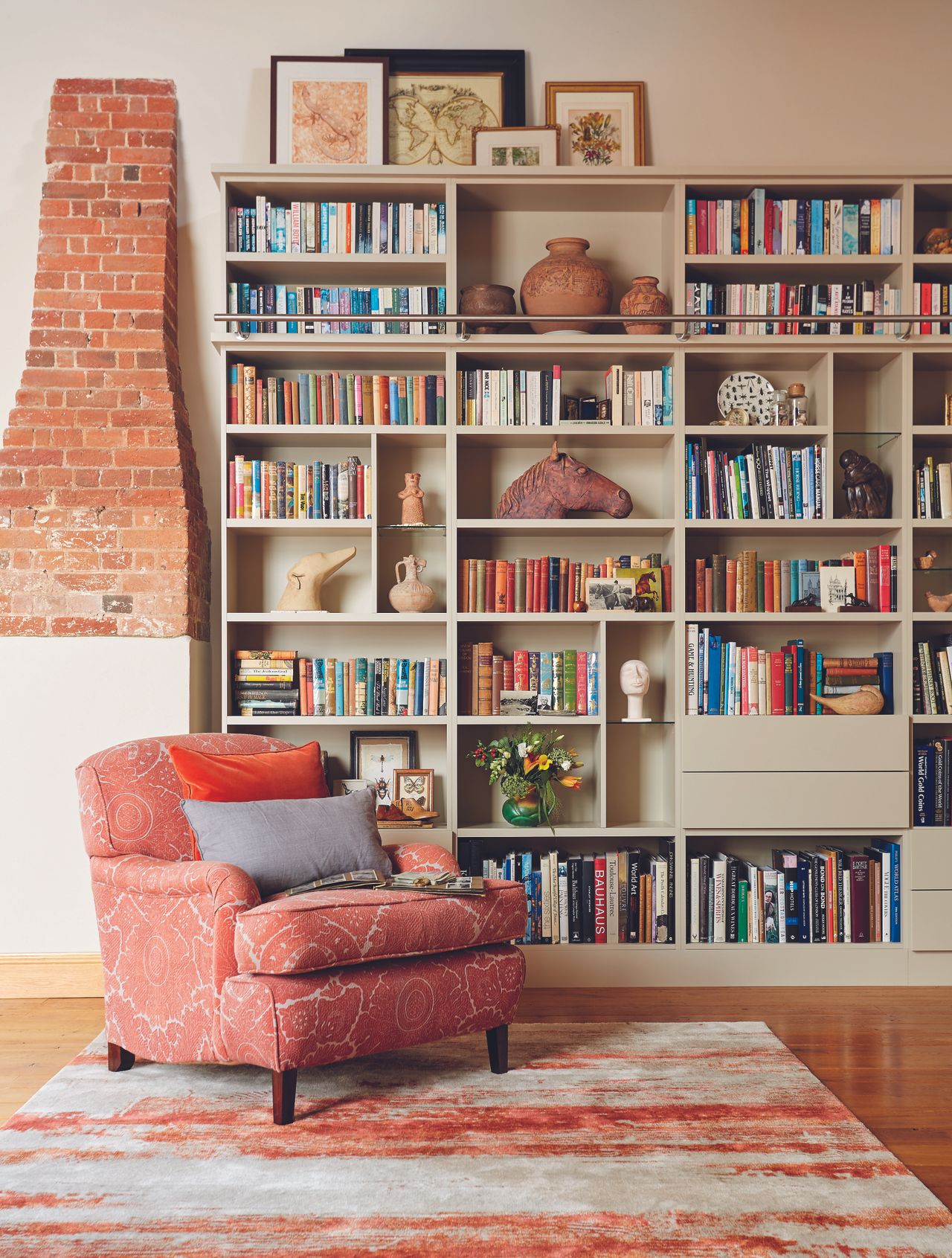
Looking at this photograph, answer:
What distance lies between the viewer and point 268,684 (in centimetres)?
365

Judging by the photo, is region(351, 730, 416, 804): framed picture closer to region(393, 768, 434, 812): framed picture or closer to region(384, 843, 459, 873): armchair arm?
region(393, 768, 434, 812): framed picture

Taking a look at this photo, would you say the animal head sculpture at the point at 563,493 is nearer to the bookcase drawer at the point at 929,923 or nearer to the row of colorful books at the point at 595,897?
the row of colorful books at the point at 595,897

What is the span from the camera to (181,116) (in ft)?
12.8

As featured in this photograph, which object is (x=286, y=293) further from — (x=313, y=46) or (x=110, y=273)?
(x=313, y=46)

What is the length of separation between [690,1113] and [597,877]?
4.06 ft

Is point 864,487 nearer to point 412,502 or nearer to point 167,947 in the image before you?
point 412,502

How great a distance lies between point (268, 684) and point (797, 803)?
1911mm

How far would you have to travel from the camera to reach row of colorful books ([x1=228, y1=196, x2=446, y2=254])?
3.67m

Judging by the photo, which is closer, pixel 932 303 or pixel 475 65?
pixel 932 303

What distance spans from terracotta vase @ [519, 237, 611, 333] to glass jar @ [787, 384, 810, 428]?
736 millimetres

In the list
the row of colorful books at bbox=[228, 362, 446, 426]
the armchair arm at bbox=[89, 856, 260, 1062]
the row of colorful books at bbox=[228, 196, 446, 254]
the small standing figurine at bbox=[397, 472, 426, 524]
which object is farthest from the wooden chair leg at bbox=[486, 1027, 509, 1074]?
the row of colorful books at bbox=[228, 196, 446, 254]

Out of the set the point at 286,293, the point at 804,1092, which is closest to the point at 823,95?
the point at 286,293

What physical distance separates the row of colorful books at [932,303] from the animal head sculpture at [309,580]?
2204 mm

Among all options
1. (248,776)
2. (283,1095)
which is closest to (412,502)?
(248,776)
